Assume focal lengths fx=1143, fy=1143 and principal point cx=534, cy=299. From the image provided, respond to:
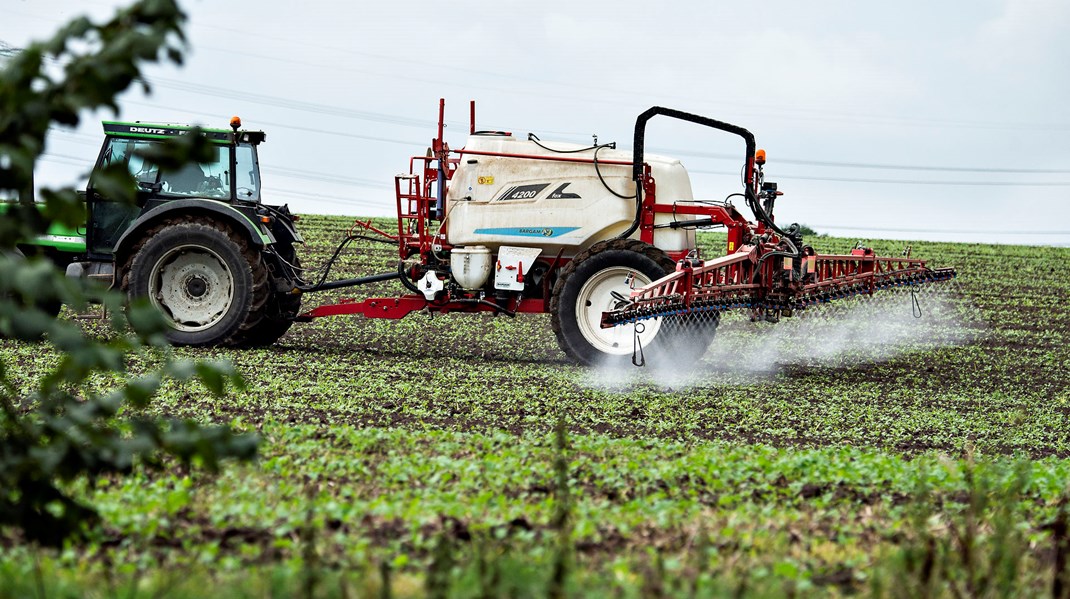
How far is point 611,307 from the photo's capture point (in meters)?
Answer: 11.9

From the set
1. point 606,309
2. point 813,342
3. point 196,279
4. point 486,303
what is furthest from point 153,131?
point 813,342

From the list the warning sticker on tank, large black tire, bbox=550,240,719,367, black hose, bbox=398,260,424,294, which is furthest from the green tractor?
large black tire, bbox=550,240,719,367

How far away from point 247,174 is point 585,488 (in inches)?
314

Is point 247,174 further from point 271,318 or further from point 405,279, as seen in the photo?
point 405,279

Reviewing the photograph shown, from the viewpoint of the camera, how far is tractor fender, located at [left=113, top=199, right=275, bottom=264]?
12.1m

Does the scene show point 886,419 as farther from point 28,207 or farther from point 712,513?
point 28,207

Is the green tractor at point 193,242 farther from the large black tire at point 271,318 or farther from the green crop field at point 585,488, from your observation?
the green crop field at point 585,488

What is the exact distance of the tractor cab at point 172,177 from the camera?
12.2 meters

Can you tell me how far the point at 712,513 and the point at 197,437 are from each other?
8.90 feet

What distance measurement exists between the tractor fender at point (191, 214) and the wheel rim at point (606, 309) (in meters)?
3.46

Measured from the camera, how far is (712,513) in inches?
203

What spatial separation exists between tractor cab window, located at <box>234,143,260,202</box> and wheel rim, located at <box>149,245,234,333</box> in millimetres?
766

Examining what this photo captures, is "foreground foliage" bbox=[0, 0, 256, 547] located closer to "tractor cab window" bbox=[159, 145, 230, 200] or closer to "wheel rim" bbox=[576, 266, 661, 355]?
"wheel rim" bbox=[576, 266, 661, 355]

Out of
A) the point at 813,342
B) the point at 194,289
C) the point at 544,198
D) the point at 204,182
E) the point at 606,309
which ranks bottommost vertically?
the point at 813,342
